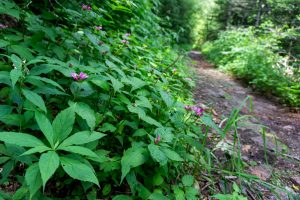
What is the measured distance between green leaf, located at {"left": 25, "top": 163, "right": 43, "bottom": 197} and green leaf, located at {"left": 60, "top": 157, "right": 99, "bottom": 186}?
0.38 feet

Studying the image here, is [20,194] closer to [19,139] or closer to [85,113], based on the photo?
Answer: [19,139]

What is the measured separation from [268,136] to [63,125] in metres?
3.06

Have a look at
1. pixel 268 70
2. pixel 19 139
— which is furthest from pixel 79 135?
pixel 268 70

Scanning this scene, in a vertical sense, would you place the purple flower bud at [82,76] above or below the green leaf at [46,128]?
above

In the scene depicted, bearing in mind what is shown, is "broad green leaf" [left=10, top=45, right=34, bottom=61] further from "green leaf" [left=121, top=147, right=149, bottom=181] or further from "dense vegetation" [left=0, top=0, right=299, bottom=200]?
"green leaf" [left=121, top=147, right=149, bottom=181]

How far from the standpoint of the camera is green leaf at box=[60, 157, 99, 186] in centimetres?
114

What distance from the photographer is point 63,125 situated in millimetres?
1320

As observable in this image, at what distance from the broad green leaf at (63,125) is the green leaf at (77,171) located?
129 millimetres

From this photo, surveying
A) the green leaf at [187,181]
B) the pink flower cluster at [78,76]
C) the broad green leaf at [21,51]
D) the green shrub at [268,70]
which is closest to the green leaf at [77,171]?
the pink flower cluster at [78,76]

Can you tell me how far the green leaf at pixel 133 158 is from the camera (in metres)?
1.51

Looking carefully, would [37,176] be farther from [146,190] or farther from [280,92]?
[280,92]

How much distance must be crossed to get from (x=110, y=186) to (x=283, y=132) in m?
3.27

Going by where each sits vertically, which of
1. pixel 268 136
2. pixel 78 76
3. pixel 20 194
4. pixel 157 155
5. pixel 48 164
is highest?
pixel 78 76

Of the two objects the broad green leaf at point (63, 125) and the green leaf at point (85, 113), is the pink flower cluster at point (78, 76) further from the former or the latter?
the broad green leaf at point (63, 125)
